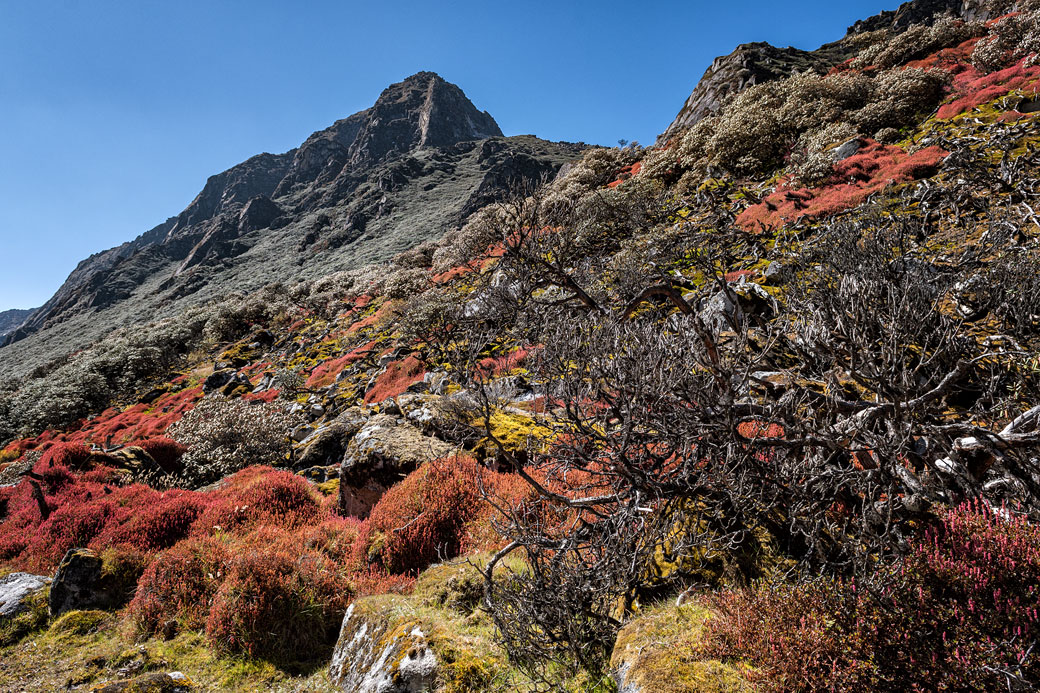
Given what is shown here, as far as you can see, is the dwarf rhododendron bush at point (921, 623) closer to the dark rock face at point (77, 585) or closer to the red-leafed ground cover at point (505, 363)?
the red-leafed ground cover at point (505, 363)

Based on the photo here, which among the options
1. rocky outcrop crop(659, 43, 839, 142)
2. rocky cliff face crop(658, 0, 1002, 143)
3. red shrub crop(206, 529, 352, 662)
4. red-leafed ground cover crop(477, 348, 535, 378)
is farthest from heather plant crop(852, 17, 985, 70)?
red shrub crop(206, 529, 352, 662)

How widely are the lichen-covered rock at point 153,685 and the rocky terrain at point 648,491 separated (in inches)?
1.9

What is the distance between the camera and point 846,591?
306cm

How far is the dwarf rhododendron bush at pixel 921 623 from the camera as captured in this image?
2.40m

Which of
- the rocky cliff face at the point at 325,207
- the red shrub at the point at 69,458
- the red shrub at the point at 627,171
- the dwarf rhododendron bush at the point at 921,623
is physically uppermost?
the rocky cliff face at the point at 325,207

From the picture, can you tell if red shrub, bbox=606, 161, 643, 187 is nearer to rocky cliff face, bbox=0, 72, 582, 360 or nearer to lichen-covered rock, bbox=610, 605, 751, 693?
rocky cliff face, bbox=0, 72, 582, 360

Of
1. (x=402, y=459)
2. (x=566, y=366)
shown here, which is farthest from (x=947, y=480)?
(x=402, y=459)

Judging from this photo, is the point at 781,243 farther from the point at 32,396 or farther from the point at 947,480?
the point at 32,396

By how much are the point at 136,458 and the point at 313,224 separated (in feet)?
358

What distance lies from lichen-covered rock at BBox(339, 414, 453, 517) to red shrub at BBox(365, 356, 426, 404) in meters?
7.89

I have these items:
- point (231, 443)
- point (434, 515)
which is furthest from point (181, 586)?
point (231, 443)

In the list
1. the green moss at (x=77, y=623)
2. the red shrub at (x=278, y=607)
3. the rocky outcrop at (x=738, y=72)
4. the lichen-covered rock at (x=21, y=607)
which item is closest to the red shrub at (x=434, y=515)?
the red shrub at (x=278, y=607)

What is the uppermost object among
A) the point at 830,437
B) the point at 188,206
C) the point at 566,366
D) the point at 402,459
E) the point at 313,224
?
the point at 188,206

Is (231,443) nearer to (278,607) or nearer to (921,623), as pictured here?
→ (278,607)
